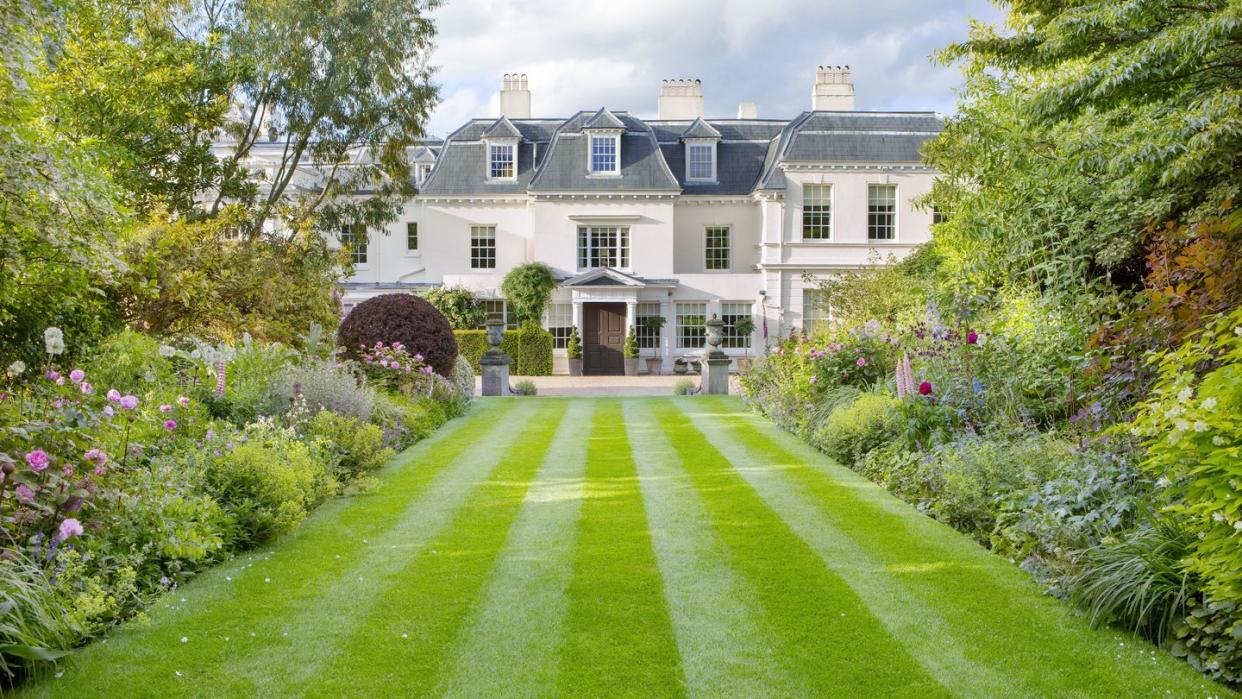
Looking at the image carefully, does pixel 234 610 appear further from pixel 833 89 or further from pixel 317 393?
pixel 833 89

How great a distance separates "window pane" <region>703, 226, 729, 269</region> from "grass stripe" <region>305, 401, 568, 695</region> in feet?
79.9

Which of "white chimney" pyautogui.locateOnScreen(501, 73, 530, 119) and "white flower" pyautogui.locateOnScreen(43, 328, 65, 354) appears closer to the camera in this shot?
"white flower" pyautogui.locateOnScreen(43, 328, 65, 354)

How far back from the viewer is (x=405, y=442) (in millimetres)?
10695

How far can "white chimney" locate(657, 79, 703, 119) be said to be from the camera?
33.1 meters

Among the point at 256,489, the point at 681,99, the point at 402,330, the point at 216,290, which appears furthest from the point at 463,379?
the point at 681,99

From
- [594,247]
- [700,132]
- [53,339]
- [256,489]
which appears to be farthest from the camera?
[700,132]

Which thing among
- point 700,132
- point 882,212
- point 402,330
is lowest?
point 402,330

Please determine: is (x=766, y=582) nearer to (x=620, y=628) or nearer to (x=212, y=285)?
(x=620, y=628)

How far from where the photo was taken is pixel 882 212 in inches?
1158

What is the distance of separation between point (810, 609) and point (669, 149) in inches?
1114

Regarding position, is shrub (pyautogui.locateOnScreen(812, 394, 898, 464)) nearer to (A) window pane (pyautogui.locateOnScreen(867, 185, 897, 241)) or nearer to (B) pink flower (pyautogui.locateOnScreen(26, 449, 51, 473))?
(B) pink flower (pyautogui.locateOnScreen(26, 449, 51, 473))

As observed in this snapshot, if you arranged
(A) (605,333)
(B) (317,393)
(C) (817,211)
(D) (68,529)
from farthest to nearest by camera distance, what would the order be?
(C) (817,211), (A) (605,333), (B) (317,393), (D) (68,529)

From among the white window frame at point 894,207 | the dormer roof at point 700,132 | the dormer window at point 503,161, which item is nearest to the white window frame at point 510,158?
the dormer window at point 503,161

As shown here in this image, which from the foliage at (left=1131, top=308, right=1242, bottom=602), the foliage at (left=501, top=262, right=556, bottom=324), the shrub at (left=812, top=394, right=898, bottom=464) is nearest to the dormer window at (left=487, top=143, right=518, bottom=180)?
the foliage at (left=501, top=262, right=556, bottom=324)
